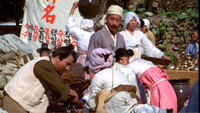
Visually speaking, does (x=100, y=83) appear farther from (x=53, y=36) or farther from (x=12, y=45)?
(x=53, y=36)

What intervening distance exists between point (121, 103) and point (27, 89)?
3.32ft

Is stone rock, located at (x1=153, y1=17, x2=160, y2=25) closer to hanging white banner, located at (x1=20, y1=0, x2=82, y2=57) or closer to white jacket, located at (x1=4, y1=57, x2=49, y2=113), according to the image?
hanging white banner, located at (x1=20, y1=0, x2=82, y2=57)

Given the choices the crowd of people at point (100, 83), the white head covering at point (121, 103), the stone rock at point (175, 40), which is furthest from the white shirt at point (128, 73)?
the stone rock at point (175, 40)

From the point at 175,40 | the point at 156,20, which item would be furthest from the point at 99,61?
the point at 175,40

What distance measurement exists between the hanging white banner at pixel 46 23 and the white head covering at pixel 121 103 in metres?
7.06

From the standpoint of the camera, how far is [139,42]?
8.34 meters

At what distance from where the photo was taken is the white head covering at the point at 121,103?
4.87 meters

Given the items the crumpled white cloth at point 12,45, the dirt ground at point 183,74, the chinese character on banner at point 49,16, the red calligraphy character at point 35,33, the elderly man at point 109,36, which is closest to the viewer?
the elderly man at point 109,36

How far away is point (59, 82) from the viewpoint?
4621 millimetres

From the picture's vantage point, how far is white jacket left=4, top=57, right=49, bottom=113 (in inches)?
185

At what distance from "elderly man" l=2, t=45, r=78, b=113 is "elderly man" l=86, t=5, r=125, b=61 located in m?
2.05

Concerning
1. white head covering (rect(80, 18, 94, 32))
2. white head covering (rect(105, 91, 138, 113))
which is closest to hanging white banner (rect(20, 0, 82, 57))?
white head covering (rect(80, 18, 94, 32))

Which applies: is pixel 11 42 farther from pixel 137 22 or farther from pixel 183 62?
pixel 183 62

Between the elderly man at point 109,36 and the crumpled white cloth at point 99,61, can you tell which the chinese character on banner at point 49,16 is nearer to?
the elderly man at point 109,36
